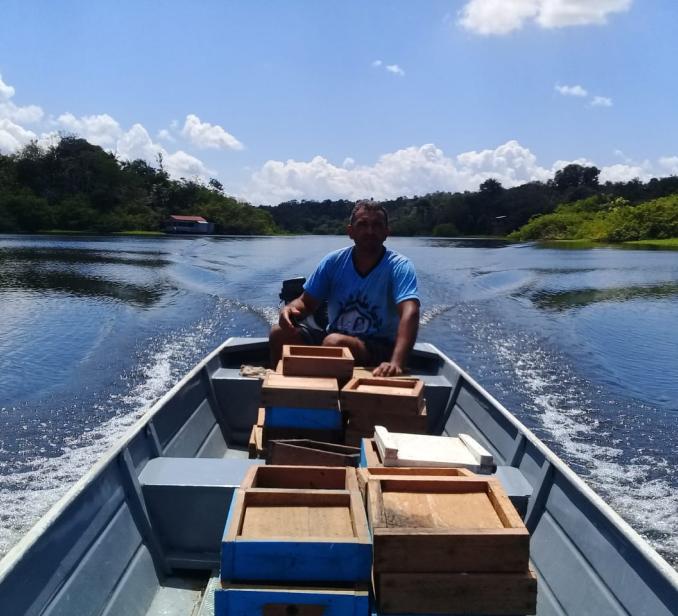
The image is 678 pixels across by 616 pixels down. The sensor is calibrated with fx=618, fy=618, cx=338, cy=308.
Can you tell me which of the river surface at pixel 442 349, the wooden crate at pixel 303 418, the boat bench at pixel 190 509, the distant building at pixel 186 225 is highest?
the wooden crate at pixel 303 418

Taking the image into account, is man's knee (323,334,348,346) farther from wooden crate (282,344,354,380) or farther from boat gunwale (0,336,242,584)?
boat gunwale (0,336,242,584)

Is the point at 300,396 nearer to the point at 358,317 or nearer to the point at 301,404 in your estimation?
the point at 301,404

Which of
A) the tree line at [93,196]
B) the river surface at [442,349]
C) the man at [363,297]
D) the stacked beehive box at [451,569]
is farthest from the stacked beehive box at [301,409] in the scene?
the tree line at [93,196]

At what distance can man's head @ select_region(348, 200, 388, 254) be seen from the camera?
4887 mm

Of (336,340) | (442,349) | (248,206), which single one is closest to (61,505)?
(336,340)

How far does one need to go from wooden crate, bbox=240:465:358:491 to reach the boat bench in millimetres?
668

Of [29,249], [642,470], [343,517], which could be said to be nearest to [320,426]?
[343,517]

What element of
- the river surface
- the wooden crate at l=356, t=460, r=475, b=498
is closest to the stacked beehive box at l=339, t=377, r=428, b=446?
the wooden crate at l=356, t=460, r=475, b=498

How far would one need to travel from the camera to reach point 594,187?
112m

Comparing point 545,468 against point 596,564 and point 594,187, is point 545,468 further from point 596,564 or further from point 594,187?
point 594,187

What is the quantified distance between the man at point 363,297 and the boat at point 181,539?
98cm

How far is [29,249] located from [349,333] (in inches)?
1859

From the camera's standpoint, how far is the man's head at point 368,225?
4.89m

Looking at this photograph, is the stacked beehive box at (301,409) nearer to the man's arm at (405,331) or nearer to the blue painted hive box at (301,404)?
the blue painted hive box at (301,404)
